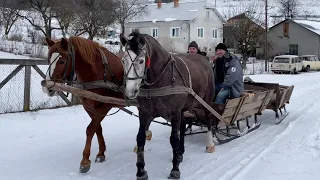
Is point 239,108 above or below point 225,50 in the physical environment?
below

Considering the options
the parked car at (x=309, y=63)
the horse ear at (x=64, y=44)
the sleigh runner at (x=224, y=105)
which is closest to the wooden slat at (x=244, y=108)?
the sleigh runner at (x=224, y=105)

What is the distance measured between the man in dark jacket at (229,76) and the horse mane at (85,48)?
10.4 feet

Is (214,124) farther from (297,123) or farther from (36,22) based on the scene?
(36,22)

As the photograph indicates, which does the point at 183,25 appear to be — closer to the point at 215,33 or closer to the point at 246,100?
the point at 215,33

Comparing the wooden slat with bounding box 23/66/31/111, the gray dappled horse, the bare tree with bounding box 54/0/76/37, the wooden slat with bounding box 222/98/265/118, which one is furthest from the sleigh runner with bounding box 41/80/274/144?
the bare tree with bounding box 54/0/76/37

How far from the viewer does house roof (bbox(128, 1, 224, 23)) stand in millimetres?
51031

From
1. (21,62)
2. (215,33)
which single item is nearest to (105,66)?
(21,62)

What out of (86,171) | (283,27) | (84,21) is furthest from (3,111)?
(283,27)

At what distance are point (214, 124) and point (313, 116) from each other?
3994 mm

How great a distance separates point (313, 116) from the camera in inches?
402

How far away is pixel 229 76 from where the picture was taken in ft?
25.7

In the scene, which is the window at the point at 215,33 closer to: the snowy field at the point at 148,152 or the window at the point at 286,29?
the window at the point at 286,29

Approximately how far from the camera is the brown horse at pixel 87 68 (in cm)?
520

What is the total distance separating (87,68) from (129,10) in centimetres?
4524
